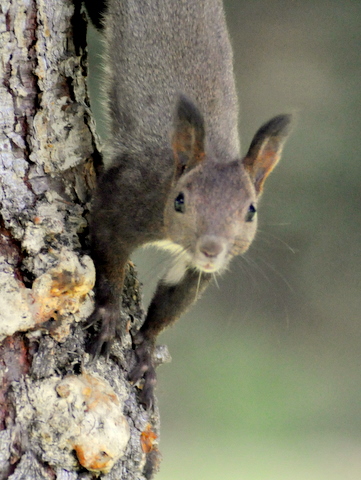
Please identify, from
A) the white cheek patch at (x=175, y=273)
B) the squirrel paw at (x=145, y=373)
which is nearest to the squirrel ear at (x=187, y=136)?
the white cheek patch at (x=175, y=273)

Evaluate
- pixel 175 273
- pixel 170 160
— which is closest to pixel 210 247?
pixel 170 160

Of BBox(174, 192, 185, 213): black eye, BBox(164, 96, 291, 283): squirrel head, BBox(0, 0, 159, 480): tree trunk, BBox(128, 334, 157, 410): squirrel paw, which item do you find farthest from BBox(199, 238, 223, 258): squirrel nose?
BBox(128, 334, 157, 410): squirrel paw

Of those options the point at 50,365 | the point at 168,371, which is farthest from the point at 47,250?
the point at 168,371

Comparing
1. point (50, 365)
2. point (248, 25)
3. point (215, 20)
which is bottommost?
point (50, 365)

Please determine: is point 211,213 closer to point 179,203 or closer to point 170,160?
point 179,203

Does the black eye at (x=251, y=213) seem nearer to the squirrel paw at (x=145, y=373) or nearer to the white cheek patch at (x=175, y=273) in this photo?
the white cheek patch at (x=175, y=273)

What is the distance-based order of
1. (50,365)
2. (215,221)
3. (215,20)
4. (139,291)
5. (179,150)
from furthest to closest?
(215,20) < (139,291) < (179,150) < (215,221) < (50,365)

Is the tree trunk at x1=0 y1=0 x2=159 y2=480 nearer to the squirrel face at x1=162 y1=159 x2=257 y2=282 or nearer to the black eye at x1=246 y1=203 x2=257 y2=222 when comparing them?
the squirrel face at x1=162 y1=159 x2=257 y2=282

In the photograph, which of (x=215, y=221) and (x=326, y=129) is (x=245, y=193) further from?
(x=326, y=129)
